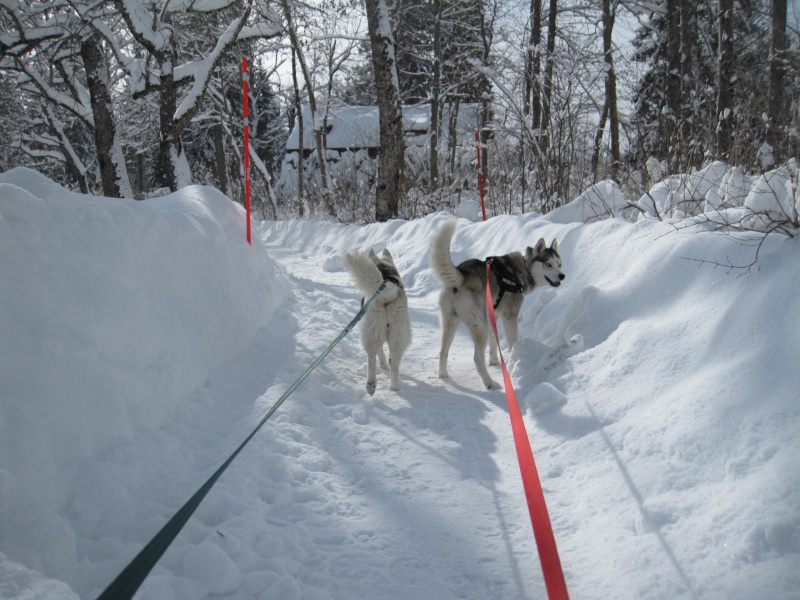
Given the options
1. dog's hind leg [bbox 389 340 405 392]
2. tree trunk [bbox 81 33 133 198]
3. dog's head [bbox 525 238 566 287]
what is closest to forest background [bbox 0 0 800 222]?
tree trunk [bbox 81 33 133 198]

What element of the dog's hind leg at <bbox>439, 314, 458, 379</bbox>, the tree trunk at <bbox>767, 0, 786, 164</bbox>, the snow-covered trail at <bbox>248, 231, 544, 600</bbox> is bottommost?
the snow-covered trail at <bbox>248, 231, 544, 600</bbox>

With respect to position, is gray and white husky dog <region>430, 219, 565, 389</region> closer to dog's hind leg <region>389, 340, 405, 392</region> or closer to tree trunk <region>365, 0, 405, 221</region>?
dog's hind leg <region>389, 340, 405, 392</region>

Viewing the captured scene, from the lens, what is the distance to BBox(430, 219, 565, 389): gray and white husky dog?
4.27 metres

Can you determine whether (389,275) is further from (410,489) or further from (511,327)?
(410,489)

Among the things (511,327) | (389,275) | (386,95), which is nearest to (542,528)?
(389,275)

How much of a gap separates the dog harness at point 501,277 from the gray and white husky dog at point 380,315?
1038mm

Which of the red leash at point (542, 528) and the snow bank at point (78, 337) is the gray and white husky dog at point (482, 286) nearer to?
the snow bank at point (78, 337)

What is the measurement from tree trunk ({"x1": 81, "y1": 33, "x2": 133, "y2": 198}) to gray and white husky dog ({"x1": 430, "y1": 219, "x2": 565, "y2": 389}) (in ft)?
27.6

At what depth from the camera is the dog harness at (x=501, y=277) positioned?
187 inches

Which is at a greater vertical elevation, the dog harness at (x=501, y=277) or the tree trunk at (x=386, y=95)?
the tree trunk at (x=386, y=95)

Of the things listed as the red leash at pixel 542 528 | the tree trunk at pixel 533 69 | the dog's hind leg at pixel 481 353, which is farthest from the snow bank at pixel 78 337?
the tree trunk at pixel 533 69

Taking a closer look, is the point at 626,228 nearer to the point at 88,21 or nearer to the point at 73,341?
the point at 73,341

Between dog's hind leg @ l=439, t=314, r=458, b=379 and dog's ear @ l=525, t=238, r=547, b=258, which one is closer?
dog's hind leg @ l=439, t=314, r=458, b=379

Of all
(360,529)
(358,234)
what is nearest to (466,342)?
(360,529)
